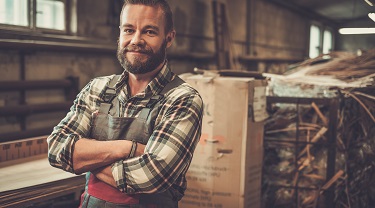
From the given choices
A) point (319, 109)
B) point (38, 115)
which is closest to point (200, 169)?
point (319, 109)

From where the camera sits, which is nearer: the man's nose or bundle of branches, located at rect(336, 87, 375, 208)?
the man's nose

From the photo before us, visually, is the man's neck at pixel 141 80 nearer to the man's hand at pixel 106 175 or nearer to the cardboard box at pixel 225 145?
the man's hand at pixel 106 175

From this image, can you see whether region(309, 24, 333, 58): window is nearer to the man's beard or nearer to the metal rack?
the metal rack

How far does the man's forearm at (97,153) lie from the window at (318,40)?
1335 cm

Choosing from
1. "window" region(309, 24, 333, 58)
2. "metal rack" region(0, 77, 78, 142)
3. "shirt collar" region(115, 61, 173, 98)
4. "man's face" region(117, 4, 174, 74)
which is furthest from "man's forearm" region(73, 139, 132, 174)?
"window" region(309, 24, 333, 58)

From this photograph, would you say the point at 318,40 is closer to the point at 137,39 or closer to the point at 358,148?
the point at 358,148

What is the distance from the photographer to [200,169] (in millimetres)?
2775

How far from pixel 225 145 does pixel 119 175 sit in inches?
51.0

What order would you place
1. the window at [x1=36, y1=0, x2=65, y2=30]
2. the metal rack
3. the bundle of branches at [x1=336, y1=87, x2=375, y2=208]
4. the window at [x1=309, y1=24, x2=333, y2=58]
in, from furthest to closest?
the window at [x1=309, y1=24, x2=333, y2=58]
the window at [x1=36, y1=0, x2=65, y2=30]
the metal rack
the bundle of branches at [x1=336, y1=87, x2=375, y2=208]

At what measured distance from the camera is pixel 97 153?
1616mm

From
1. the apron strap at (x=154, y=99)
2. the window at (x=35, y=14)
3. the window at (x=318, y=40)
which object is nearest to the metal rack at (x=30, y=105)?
the window at (x=35, y=14)

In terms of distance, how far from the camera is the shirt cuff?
5.08 ft

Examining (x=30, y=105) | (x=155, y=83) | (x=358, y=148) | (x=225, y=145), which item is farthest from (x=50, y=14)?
(x=358, y=148)

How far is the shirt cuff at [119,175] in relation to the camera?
1547 millimetres
